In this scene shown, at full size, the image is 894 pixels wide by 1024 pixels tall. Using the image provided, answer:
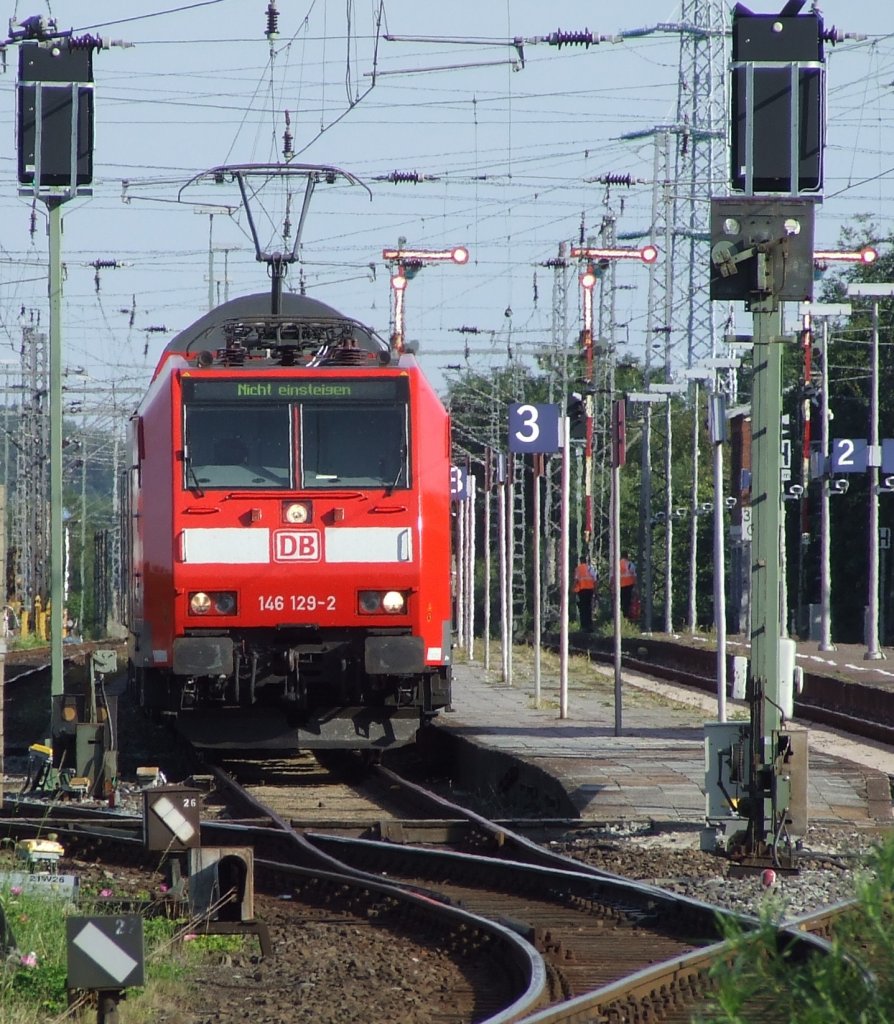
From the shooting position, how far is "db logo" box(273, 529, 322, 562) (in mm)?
15562

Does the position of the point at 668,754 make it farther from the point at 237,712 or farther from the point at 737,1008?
the point at 737,1008

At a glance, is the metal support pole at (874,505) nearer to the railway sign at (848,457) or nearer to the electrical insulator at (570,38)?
the railway sign at (848,457)

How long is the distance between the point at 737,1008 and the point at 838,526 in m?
58.9

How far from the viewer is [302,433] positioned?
51.9ft

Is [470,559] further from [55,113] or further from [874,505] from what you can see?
[55,113]

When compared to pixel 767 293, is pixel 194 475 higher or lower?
lower

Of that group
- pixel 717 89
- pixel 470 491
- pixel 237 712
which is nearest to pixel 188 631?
pixel 237 712

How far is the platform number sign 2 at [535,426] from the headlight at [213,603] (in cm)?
708

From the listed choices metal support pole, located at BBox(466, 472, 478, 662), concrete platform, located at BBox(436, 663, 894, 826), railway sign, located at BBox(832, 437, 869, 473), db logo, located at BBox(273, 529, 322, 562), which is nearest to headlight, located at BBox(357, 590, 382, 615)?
db logo, located at BBox(273, 529, 322, 562)

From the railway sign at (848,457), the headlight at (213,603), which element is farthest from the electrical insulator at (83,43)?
the railway sign at (848,457)

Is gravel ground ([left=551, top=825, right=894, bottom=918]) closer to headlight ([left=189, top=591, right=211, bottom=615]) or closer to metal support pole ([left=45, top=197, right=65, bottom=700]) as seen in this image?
headlight ([left=189, top=591, right=211, bottom=615])

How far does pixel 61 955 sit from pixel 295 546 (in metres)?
7.61

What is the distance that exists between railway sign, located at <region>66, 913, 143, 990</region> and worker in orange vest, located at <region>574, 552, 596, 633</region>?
41735 millimetres

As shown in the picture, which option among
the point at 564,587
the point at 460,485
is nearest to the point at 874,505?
the point at 460,485
